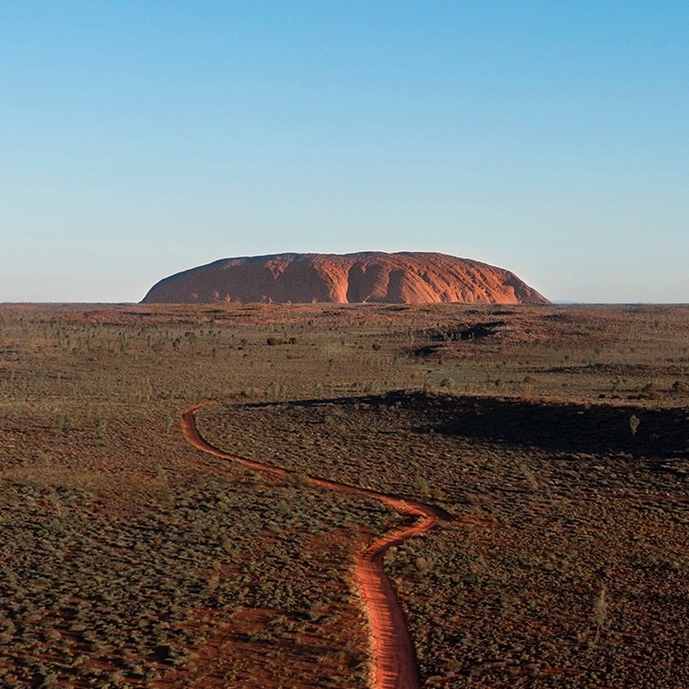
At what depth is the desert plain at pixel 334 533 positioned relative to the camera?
9727mm

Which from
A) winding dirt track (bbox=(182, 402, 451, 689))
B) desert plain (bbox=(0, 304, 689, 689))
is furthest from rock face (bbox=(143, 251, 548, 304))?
winding dirt track (bbox=(182, 402, 451, 689))

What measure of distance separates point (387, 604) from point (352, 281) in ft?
495

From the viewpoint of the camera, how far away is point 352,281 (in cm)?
16175

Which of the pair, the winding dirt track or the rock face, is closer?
the winding dirt track

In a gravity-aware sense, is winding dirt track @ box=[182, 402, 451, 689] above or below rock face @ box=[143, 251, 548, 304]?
below

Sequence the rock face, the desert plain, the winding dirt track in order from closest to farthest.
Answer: the winding dirt track < the desert plain < the rock face

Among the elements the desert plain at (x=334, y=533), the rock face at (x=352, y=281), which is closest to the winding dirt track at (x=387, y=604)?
the desert plain at (x=334, y=533)

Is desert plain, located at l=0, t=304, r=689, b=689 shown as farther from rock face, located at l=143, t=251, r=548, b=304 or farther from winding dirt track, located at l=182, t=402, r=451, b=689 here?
rock face, located at l=143, t=251, r=548, b=304

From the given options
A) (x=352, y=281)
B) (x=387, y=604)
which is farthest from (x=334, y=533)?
(x=352, y=281)

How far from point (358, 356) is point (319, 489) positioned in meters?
31.4

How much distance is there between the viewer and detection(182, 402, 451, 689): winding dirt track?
30.9 ft

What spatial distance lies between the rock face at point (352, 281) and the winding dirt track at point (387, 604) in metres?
132

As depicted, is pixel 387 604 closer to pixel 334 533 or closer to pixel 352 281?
pixel 334 533

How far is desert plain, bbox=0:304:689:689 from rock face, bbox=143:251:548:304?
120489 mm
